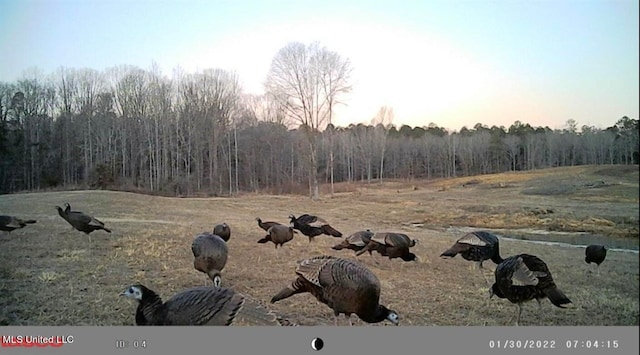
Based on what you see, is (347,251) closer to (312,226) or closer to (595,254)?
(312,226)

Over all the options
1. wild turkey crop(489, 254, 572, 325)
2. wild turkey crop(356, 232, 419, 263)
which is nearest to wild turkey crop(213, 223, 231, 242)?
wild turkey crop(356, 232, 419, 263)

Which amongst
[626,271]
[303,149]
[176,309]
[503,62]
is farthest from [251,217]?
[626,271]

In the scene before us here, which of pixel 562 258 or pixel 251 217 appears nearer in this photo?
pixel 562 258

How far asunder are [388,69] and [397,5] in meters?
0.39

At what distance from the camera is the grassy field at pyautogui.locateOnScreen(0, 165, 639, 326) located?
299 cm

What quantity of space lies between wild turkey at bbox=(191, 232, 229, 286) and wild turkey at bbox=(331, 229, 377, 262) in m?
0.66

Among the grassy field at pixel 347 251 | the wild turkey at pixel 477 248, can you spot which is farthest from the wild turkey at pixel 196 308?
the wild turkey at pixel 477 248

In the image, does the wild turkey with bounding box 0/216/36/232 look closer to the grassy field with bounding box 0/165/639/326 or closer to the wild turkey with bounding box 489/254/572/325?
the grassy field with bounding box 0/165/639/326

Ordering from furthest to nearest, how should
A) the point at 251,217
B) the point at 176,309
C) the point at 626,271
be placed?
the point at 251,217
the point at 626,271
the point at 176,309

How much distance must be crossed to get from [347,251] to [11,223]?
2.03 meters

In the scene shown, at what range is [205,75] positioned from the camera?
11.4 feet

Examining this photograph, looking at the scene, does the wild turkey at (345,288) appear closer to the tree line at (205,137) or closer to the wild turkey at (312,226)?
the wild turkey at (312,226)

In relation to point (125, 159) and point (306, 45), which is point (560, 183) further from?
point (125, 159)

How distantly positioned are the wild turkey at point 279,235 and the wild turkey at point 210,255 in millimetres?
244
